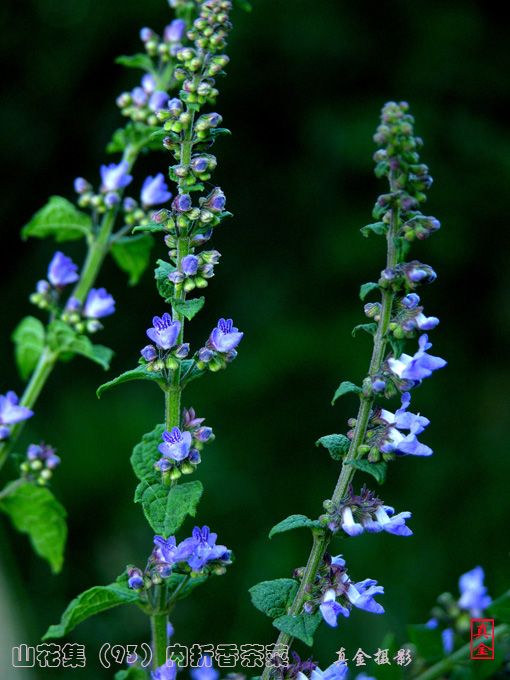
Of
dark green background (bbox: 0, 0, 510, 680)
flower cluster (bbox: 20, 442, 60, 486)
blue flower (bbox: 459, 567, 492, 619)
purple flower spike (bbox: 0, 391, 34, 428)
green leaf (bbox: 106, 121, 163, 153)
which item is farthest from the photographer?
dark green background (bbox: 0, 0, 510, 680)

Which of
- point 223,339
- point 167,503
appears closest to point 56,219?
point 223,339

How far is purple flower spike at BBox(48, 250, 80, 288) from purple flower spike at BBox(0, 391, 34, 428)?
284 millimetres

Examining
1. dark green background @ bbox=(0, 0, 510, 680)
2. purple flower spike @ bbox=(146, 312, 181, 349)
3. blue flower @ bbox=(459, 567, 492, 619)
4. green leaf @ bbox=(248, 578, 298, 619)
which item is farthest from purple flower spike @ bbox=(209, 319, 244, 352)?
dark green background @ bbox=(0, 0, 510, 680)

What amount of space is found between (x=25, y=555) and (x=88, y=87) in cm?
198

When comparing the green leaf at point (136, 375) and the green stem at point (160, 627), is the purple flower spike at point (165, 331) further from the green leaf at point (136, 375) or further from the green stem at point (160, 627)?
the green stem at point (160, 627)

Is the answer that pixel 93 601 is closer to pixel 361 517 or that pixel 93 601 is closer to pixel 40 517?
pixel 361 517

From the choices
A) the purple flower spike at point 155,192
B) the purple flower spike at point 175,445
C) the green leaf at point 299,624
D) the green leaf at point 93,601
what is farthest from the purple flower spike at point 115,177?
the green leaf at point 299,624

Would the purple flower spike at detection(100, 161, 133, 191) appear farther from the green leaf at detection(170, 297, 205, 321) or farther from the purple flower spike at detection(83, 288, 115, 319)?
the green leaf at detection(170, 297, 205, 321)

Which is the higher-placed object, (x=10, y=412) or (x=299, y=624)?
(x=10, y=412)

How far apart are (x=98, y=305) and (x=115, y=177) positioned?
0.93 feet

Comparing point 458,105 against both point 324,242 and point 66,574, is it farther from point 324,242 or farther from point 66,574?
point 66,574

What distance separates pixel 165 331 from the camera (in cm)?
104

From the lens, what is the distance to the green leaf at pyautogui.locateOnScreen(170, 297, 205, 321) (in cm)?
99

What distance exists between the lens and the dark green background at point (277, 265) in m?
3.03
